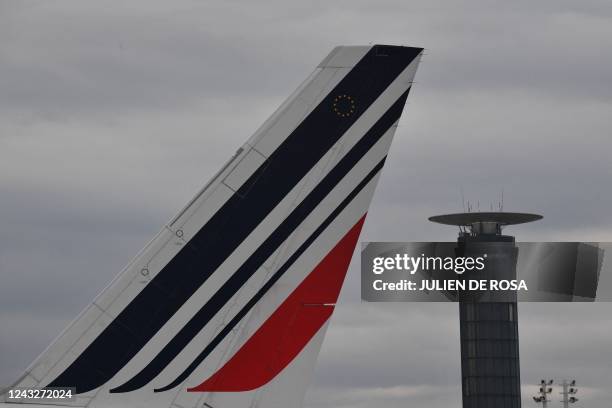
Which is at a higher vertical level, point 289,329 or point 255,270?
point 255,270

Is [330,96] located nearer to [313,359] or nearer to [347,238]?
[347,238]

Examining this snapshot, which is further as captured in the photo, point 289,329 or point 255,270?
point 255,270

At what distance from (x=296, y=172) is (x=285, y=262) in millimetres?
1625

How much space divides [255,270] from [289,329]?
119 cm

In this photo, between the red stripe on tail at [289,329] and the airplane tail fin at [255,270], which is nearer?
the airplane tail fin at [255,270]

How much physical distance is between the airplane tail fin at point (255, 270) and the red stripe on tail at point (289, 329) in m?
0.02

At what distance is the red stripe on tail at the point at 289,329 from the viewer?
2055 centimetres

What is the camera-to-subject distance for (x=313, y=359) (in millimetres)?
20734

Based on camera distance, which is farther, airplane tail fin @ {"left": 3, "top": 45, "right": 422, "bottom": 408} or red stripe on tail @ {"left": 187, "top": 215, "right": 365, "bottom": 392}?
red stripe on tail @ {"left": 187, "top": 215, "right": 365, "bottom": 392}

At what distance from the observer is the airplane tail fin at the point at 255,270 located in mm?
20344

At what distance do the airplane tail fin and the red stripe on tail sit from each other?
22 millimetres

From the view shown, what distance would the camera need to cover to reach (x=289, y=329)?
20859 mm

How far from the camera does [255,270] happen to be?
827 inches

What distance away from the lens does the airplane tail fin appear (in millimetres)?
20344
